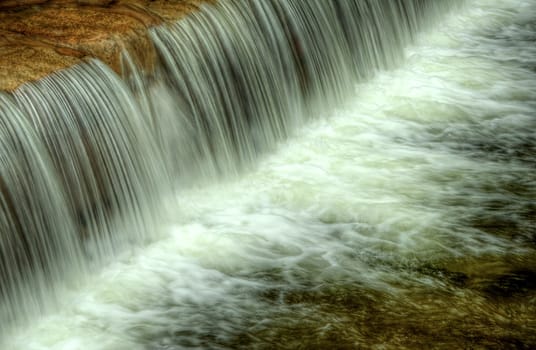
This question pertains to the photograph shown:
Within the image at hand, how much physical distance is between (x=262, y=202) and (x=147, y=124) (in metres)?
0.82

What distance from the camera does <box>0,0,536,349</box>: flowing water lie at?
476 cm

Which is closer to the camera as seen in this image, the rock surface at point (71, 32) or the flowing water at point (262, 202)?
the flowing water at point (262, 202)

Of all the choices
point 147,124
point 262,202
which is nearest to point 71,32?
point 147,124

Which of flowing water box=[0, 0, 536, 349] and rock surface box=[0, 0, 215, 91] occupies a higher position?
rock surface box=[0, 0, 215, 91]

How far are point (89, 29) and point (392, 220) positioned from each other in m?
2.09

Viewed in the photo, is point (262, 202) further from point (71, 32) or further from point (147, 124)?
point (71, 32)

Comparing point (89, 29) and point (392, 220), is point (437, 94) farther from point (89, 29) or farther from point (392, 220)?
point (89, 29)

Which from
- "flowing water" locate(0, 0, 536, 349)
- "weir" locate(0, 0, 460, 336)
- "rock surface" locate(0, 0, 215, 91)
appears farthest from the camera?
"rock surface" locate(0, 0, 215, 91)

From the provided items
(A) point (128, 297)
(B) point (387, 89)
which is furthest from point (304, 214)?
(B) point (387, 89)

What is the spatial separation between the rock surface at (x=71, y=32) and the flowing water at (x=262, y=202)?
110 millimetres

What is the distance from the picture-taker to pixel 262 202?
19.3 feet

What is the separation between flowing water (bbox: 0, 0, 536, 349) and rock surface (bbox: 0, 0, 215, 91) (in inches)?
4.3

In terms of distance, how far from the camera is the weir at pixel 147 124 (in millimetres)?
4961

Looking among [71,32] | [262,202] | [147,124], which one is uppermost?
[71,32]
